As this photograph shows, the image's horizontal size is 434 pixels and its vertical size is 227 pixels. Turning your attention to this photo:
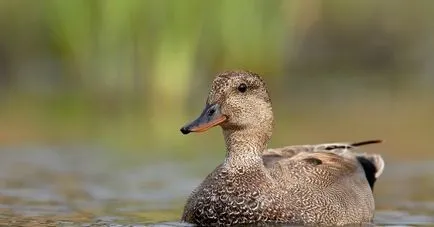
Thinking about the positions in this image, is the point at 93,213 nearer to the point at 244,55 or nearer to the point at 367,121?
the point at 367,121

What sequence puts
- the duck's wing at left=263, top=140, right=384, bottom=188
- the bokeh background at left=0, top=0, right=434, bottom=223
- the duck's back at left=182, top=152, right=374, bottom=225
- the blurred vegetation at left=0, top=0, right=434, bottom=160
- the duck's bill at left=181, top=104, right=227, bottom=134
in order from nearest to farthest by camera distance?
the duck's bill at left=181, top=104, right=227, bottom=134
the duck's back at left=182, top=152, right=374, bottom=225
the duck's wing at left=263, top=140, right=384, bottom=188
the bokeh background at left=0, top=0, right=434, bottom=223
the blurred vegetation at left=0, top=0, right=434, bottom=160

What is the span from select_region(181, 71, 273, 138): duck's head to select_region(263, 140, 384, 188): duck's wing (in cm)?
44

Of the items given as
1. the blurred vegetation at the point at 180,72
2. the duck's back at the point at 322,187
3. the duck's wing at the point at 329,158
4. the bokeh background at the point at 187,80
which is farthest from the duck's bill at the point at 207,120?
the blurred vegetation at the point at 180,72

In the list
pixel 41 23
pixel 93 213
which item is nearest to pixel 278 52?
pixel 41 23

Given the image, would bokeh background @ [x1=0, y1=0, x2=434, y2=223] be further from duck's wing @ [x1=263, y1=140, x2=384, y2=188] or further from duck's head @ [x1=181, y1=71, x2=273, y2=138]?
duck's head @ [x1=181, y1=71, x2=273, y2=138]

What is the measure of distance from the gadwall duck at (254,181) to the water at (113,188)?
1.11 ft

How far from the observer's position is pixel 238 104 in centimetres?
909

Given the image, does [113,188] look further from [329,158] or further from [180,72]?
[180,72]

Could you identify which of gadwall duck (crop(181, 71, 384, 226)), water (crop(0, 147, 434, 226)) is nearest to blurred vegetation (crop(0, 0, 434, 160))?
water (crop(0, 147, 434, 226))

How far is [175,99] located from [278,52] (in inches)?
61.0

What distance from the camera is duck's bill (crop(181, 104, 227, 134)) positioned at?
878 cm

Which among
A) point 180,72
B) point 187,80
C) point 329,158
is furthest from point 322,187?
point 187,80

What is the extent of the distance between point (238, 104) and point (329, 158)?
119 centimetres

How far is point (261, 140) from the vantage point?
9.28 m
